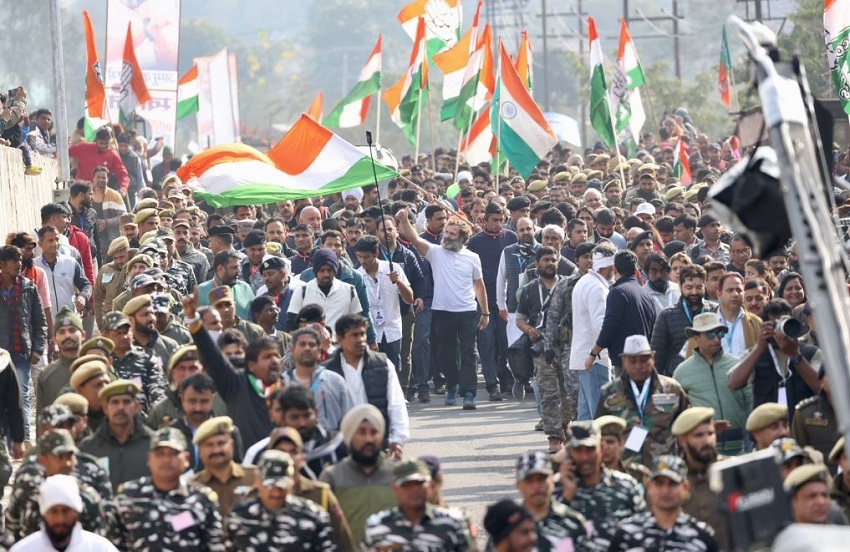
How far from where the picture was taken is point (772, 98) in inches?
307

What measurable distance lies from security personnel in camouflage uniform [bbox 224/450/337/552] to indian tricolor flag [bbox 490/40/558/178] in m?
15.0

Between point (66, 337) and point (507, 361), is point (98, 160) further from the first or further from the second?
point (66, 337)

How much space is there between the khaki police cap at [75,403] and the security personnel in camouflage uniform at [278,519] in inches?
85.0

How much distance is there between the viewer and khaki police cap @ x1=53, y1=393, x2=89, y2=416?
36.5 feet

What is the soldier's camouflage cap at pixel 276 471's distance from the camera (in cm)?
915

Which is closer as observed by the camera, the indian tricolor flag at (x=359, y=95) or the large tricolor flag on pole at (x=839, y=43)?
the large tricolor flag on pole at (x=839, y=43)

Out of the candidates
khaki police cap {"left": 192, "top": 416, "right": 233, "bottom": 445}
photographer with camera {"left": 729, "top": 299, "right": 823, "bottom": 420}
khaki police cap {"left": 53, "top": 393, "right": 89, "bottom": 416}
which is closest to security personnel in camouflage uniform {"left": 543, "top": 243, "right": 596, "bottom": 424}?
photographer with camera {"left": 729, "top": 299, "right": 823, "bottom": 420}

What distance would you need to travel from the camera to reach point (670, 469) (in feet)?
30.6

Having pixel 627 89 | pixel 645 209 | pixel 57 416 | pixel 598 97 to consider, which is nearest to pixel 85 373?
pixel 57 416

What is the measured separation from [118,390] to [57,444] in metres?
0.78

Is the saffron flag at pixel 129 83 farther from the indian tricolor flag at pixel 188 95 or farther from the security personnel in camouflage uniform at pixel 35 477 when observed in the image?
the security personnel in camouflage uniform at pixel 35 477

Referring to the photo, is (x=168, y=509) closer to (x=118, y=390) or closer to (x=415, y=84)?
(x=118, y=390)

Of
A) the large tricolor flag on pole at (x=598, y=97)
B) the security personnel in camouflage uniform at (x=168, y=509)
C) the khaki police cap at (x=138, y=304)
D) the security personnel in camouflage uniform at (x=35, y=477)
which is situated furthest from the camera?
the large tricolor flag on pole at (x=598, y=97)

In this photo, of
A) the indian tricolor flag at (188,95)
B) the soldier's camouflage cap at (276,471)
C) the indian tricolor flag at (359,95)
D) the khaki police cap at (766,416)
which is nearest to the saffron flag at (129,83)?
the indian tricolor flag at (359,95)
